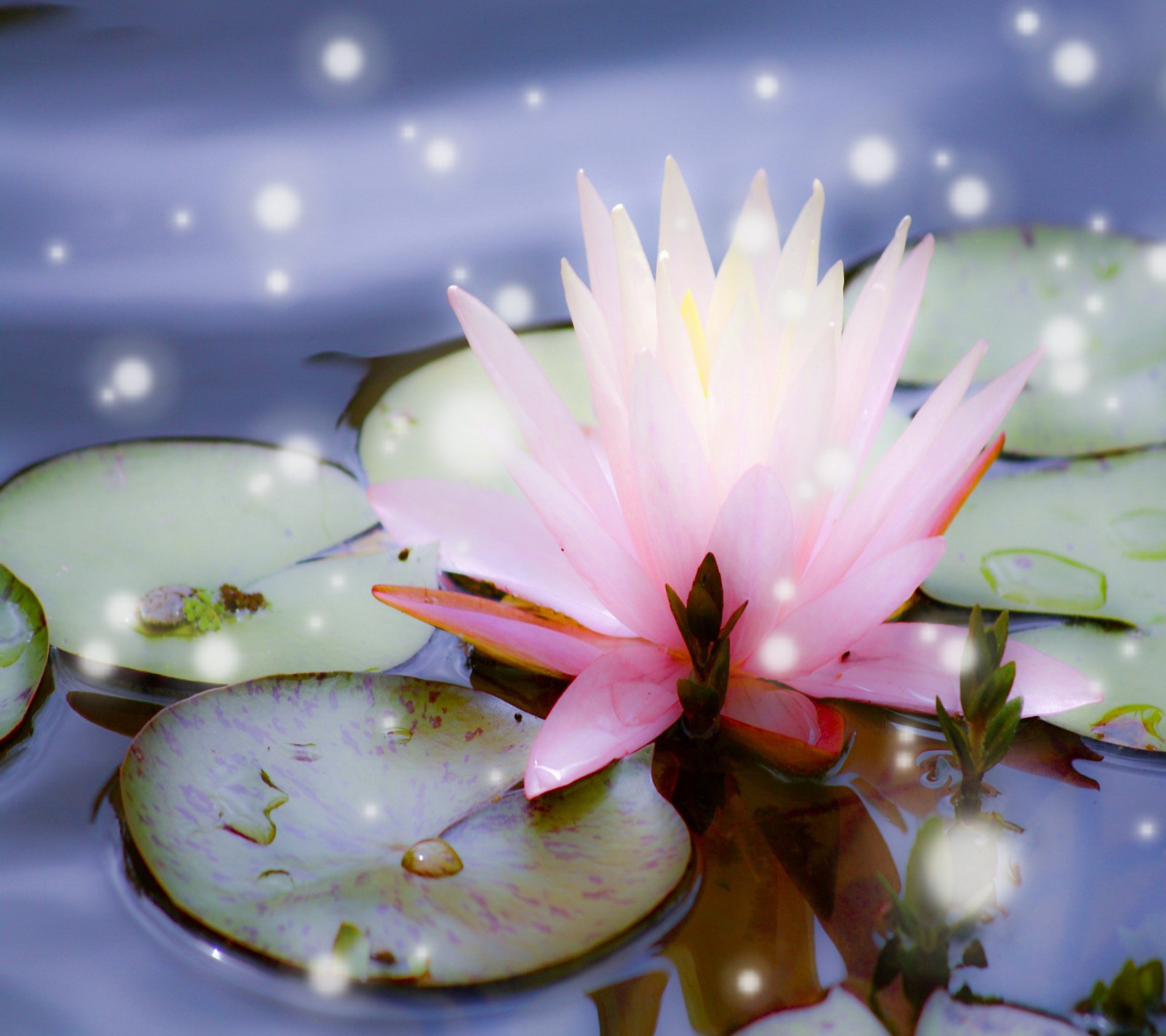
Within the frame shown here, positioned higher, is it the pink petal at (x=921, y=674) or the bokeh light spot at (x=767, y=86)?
the bokeh light spot at (x=767, y=86)

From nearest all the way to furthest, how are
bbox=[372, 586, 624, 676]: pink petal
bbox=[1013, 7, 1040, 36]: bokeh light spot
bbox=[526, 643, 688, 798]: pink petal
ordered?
bbox=[526, 643, 688, 798]: pink petal < bbox=[372, 586, 624, 676]: pink petal < bbox=[1013, 7, 1040, 36]: bokeh light spot

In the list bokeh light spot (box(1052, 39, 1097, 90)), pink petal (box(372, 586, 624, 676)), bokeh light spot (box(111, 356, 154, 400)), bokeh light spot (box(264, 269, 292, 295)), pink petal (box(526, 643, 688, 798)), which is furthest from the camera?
bokeh light spot (box(1052, 39, 1097, 90))

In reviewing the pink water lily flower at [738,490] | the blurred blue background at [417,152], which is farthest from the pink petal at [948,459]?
the blurred blue background at [417,152]

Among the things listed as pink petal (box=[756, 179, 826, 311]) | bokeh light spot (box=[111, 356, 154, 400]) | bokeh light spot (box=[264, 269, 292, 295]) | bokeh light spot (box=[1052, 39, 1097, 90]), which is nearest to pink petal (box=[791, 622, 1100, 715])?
pink petal (box=[756, 179, 826, 311])

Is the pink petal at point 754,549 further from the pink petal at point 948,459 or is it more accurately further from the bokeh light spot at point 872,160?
the bokeh light spot at point 872,160

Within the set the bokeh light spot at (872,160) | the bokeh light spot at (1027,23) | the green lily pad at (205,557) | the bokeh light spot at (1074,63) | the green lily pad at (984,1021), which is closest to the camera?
the green lily pad at (984,1021)

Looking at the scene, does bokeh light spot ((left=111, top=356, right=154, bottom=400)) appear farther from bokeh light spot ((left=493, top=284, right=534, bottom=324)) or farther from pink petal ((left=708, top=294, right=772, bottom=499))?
pink petal ((left=708, top=294, right=772, bottom=499))
